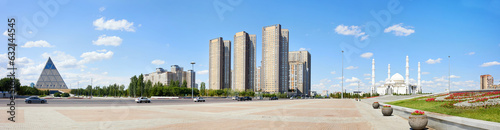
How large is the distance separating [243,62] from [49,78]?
11414 centimetres

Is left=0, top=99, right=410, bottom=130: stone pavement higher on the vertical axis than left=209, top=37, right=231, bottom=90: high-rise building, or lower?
lower

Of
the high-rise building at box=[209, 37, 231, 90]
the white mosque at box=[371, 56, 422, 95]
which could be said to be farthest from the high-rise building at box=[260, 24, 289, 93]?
the white mosque at box=[371, 56, 422, 95]

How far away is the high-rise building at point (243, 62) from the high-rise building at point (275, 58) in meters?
7.88

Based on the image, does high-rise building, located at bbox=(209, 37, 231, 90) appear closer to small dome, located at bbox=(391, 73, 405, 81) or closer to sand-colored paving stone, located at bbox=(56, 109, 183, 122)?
small dome, located at bbox=(391, 73, 405, 81)

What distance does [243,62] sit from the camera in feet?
532

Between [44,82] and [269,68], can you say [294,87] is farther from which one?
[44,82]

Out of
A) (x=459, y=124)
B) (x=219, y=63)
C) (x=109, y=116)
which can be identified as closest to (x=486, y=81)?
(x=459, y=124)

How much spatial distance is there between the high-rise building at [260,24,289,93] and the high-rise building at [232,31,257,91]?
25.9ft

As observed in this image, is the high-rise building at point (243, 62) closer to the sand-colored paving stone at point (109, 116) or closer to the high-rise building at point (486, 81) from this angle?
the high-rise building at point (486, 81)

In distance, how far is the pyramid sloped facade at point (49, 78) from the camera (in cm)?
16525

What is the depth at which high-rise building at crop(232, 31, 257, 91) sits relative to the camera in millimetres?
162375

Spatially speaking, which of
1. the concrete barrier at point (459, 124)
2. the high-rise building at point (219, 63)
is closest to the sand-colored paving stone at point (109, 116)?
the concrete barrier at point (459, 124)

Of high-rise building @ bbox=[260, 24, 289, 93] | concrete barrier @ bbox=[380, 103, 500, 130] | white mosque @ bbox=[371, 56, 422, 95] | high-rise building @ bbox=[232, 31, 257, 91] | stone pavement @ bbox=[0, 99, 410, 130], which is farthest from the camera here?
high-rise building @ bbox=[232, 31, 257, 91]

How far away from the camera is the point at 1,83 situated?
8012cm
